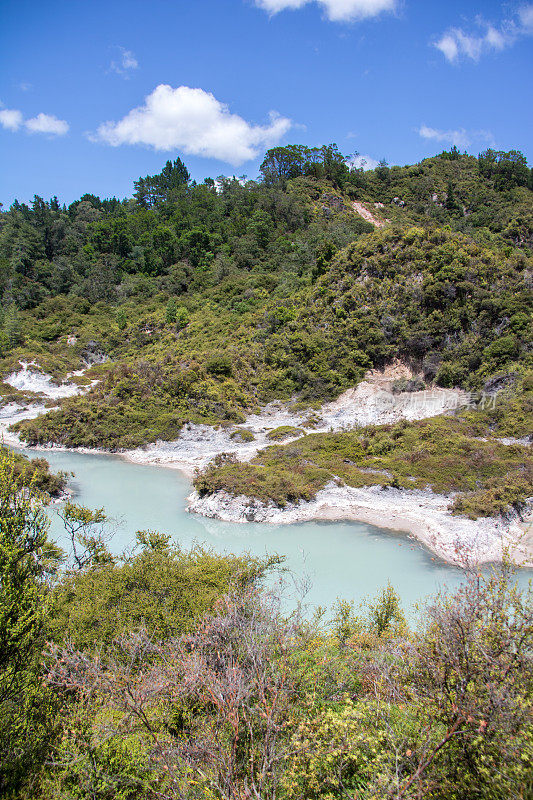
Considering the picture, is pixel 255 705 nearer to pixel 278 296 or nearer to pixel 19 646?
pixel 19 646

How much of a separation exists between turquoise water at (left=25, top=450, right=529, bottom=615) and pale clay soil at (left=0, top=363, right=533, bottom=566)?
0.83 meters

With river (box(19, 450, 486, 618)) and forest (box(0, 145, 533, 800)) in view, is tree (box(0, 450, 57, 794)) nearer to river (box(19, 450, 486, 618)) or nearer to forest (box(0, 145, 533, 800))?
forest (box(0, 145, 533, 800))

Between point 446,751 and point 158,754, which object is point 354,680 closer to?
point 446,751

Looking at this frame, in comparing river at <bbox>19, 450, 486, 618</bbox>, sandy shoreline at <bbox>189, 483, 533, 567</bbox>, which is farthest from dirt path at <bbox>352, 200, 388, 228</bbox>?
river at <bbox>19, 450, 486, 618</bbox>

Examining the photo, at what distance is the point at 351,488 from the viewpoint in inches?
934

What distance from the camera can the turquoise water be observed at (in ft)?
53.2

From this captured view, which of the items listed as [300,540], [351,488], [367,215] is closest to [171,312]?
[367,215]

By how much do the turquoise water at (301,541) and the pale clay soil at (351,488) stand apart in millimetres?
827

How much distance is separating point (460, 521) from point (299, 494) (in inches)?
309

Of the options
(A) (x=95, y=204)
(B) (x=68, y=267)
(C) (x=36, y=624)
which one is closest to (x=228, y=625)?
(C) (x=36, y=624)

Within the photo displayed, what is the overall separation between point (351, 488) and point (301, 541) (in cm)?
555

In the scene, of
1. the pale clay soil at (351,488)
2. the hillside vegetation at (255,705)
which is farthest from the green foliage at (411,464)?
the hillside vegetation at (255,705)

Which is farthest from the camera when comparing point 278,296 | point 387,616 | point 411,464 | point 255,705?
point 278,296

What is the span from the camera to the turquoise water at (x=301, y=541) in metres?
16.2
